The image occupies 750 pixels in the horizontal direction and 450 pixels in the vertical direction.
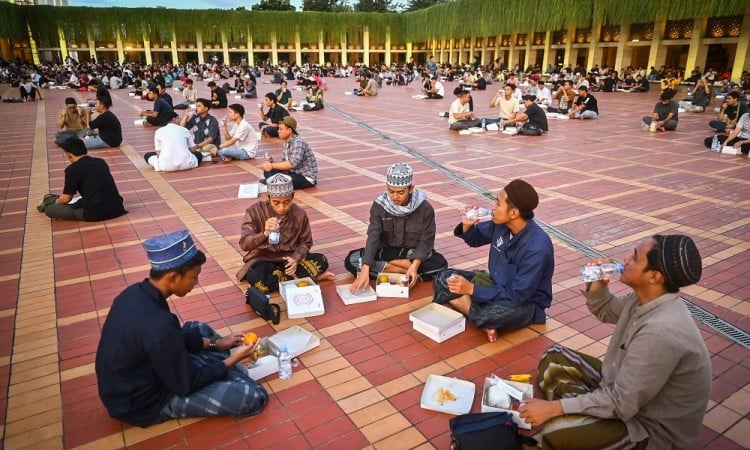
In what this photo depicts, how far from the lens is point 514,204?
352cm

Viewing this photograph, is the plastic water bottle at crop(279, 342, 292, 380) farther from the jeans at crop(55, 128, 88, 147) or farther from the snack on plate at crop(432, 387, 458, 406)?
the jeans at crop(55, 128, 88, 147)

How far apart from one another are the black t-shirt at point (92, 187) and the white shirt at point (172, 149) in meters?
2.64

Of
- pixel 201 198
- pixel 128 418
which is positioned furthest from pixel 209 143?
pixel 128 418

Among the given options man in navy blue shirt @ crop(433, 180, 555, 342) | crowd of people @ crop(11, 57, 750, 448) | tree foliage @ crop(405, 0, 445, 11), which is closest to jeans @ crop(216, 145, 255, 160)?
crowd of people @ crop(11, 57, 750, 448)

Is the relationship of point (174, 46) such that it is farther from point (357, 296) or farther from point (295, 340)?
point (295, 340)

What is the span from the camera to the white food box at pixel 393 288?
14.5ft

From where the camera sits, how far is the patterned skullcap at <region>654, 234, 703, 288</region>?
2.20m

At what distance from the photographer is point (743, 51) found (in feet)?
83.8

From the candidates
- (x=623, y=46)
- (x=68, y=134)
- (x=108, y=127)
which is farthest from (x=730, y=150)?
(x=623, y=46)

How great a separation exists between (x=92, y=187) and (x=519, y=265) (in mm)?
5548

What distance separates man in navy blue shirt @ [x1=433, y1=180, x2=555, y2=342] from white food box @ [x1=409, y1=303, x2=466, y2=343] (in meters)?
0.12

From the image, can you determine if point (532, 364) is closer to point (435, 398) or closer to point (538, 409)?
point (435, 398)

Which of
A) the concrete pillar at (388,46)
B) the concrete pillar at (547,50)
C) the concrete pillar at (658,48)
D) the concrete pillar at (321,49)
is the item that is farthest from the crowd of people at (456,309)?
the concrete pillar at (388,46)

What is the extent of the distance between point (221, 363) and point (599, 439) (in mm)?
2106
